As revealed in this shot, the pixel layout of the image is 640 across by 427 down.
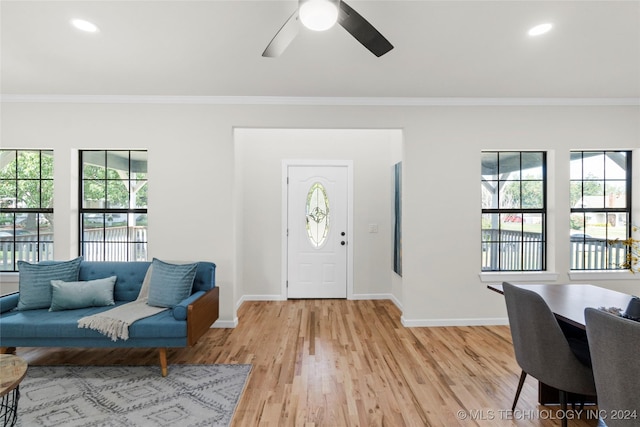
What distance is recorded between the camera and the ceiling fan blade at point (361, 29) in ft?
5.27

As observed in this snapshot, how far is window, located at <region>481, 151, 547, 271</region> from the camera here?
152 inches

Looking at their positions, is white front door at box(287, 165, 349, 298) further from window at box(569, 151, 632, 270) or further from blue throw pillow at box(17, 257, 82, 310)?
window at box(569, 151, 632, 270)

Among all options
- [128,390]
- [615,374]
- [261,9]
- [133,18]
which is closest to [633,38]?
[615,374]

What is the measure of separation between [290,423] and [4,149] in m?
4.35

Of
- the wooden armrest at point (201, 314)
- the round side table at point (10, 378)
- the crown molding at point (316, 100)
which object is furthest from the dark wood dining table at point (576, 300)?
the round side table at point (10, 378)

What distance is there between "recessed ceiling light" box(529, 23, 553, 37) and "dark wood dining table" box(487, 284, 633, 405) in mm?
1864

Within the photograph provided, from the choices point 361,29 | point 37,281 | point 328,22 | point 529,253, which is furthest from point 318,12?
point 529,253

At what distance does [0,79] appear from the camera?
10.3 feet

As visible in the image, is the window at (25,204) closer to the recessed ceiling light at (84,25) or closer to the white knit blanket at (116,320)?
the white knit blanket at (116,320)

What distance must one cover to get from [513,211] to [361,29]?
124 inches

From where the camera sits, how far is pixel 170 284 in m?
2.87

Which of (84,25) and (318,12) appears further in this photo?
(84,25)

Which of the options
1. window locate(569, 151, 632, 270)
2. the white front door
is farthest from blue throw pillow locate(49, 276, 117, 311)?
window locate(569, 151, 632, 270)

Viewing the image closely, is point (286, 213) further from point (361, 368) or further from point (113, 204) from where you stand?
point (361, 368)
